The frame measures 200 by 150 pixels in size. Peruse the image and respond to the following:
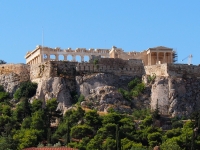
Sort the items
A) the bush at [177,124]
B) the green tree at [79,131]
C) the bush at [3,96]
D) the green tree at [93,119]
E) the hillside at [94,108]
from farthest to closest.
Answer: the bush at [3,96] → the bush at [177,124] → the green tree at [93,119] → the green tree at [79,131] → the hillside at [94,108]

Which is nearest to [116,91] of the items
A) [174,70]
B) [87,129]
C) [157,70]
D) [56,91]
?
[157,70]

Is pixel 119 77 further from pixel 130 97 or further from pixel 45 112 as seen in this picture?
pixel 45 112

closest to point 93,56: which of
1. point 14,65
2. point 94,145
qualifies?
point 14,65

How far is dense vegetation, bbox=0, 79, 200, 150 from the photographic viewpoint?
229ft

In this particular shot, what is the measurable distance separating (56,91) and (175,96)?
12.2 m

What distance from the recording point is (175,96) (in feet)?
260

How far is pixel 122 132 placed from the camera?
72500 millimetres

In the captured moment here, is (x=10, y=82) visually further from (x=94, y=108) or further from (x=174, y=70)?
(x=174, y=70)

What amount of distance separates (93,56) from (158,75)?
7.39m

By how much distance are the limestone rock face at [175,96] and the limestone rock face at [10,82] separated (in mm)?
15011

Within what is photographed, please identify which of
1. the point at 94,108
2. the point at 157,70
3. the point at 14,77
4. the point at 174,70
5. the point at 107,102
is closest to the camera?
the point at 94,108

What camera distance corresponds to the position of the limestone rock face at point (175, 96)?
78.7 m

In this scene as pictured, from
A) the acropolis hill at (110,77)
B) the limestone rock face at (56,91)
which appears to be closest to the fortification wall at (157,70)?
the acropolis hill at (110,77)

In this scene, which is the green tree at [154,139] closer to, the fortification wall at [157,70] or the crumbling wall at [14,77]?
the fortification wall at [157,70]
